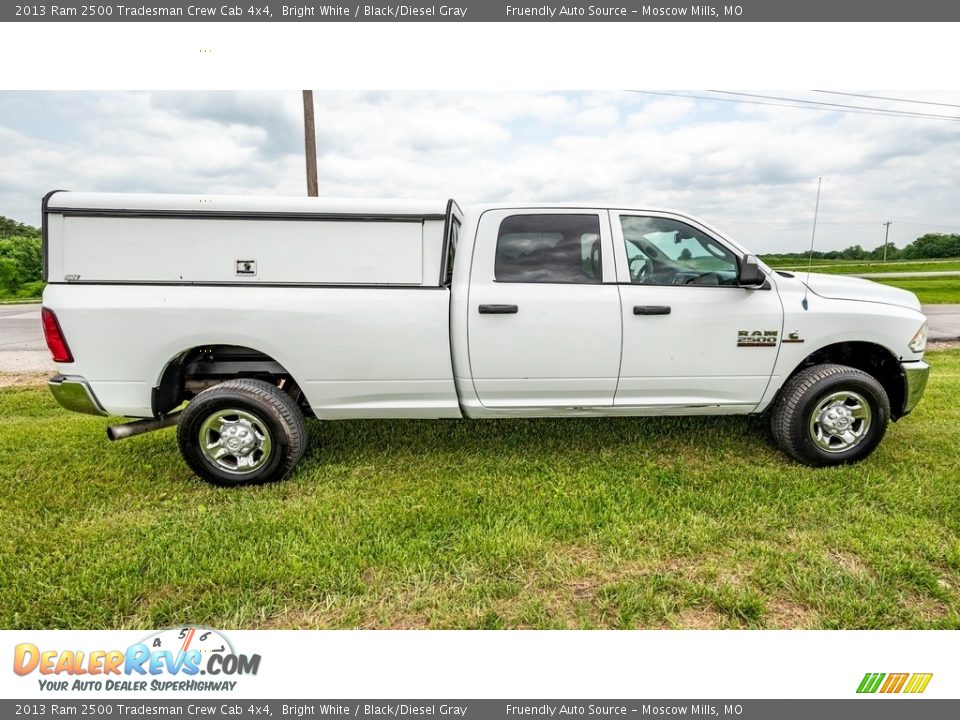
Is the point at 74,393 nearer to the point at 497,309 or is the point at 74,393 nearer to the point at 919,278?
the point at 497,309

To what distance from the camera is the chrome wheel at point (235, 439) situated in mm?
3438

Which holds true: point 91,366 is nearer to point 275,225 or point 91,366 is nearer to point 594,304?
point 275,225

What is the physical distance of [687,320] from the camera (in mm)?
3496

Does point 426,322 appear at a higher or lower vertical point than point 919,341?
higher

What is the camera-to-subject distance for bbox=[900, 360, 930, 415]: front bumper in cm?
367

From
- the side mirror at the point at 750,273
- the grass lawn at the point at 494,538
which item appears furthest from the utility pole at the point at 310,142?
the side mirror at the point at 750,273

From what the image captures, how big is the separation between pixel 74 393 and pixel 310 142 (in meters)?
6.99

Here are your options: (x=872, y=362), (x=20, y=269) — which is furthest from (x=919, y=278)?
(x=20, y=269)

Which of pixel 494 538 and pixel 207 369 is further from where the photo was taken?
pixel 207 369

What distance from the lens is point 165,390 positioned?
3.48 metres

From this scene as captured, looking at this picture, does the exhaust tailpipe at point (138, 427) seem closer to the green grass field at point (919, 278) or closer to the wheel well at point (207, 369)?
the wheel well at point (207, 369)

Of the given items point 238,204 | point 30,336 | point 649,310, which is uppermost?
point 238,204

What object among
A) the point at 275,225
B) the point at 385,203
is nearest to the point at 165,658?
the point at 275,225

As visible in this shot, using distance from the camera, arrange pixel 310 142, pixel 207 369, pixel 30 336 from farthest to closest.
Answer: pixel 30 336
pixel 310 142
pixel 207 369
